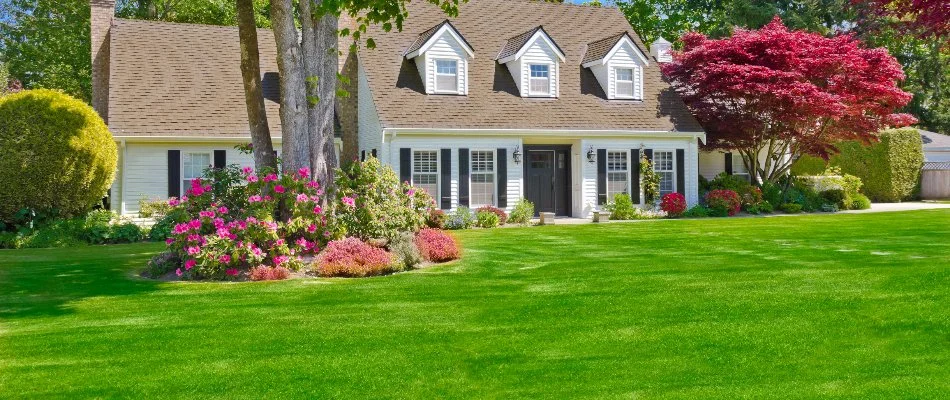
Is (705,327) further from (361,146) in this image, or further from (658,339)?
(361,146)

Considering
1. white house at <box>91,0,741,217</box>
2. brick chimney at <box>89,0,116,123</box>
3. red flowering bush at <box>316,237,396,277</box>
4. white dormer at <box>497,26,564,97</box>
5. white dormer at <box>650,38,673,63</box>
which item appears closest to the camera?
red flowering bush at <box>316,237,396,277</box>

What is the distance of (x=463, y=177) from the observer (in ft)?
71.6

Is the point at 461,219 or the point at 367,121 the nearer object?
the point at 461,219

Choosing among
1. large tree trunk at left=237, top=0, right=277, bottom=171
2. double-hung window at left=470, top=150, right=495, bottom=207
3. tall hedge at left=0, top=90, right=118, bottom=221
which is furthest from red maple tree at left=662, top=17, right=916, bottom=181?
tall hedge at left=0, top=90, right=118, bottom=221

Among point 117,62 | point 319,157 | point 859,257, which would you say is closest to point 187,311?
point 319,157

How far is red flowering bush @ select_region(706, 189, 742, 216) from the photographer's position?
912 inches

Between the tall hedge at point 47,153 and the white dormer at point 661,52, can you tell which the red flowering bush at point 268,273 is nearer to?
the tall hedge at point 47,153

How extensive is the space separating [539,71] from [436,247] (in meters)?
11.9

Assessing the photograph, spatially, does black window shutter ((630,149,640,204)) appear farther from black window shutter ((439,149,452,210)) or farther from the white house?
black window shutter ((439,149,452,210))

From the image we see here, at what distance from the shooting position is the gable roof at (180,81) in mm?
22406

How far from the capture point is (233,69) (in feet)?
82.2

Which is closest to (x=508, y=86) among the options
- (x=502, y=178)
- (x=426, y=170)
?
(x=502, y=178)

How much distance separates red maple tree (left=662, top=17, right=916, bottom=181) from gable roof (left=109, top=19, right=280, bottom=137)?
13351mm

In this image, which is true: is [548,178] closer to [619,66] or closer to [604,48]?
[619,66]
